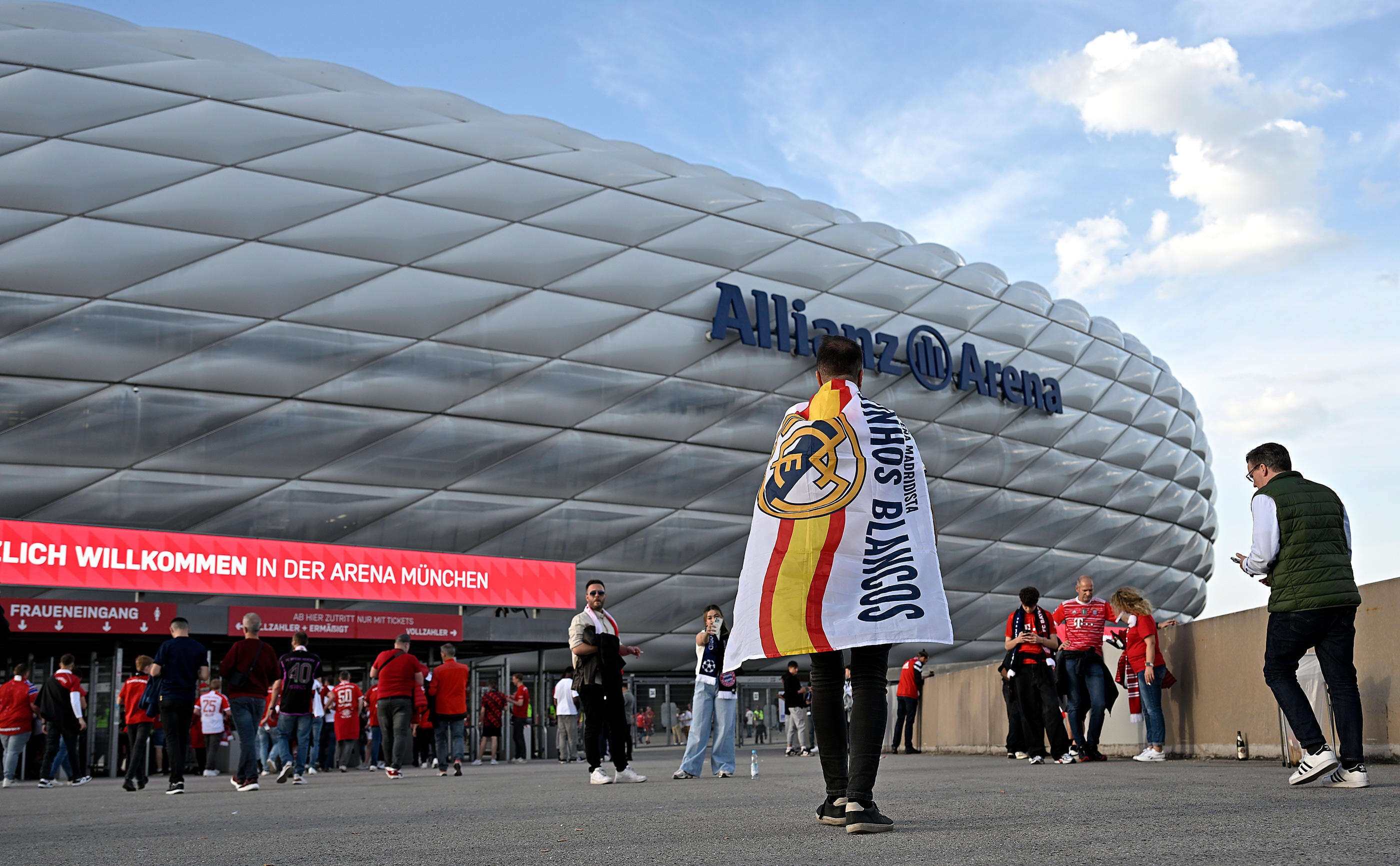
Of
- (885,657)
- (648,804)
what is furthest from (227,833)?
(885,657)

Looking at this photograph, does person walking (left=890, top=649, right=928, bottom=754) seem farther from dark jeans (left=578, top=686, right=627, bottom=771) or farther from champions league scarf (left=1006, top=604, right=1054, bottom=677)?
dark jeans (left=578, top=686, right=627, bottom=771)

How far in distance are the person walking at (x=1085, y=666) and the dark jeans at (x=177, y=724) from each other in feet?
20.3

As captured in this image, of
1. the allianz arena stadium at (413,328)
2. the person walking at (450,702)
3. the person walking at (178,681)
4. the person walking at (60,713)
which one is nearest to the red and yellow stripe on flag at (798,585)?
the person walking at (178,681)

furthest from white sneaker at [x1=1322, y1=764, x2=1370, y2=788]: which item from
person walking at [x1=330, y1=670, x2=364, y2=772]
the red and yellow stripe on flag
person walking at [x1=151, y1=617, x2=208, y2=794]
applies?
person walking at [x1=330, y1=670, x2=364, y2=772]

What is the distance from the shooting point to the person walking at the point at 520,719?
16844 mm

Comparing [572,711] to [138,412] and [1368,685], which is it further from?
[1368,685]

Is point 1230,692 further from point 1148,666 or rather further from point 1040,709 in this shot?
point 1040,709

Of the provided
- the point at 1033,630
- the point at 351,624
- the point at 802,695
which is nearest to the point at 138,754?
the point at 351,624

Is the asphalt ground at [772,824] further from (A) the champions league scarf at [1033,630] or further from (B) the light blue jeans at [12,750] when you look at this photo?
(B) the light blue jeans at [12,750]

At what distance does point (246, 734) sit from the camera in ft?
27.1

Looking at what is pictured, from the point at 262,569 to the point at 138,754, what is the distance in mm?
6741

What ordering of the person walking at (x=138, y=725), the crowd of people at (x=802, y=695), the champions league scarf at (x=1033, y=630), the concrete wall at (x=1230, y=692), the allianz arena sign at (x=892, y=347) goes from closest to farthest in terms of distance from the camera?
the crowd of people at (x=802, y=695), the concrete wall at (x=1230, y=692), the champions league scarf at (x=1033, y=630), the person walking at (x=138, y=725), the allianz arena sign at (x=892, y=347)

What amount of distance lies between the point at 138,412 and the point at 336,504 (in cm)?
292

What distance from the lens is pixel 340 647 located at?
1709 centimetres
